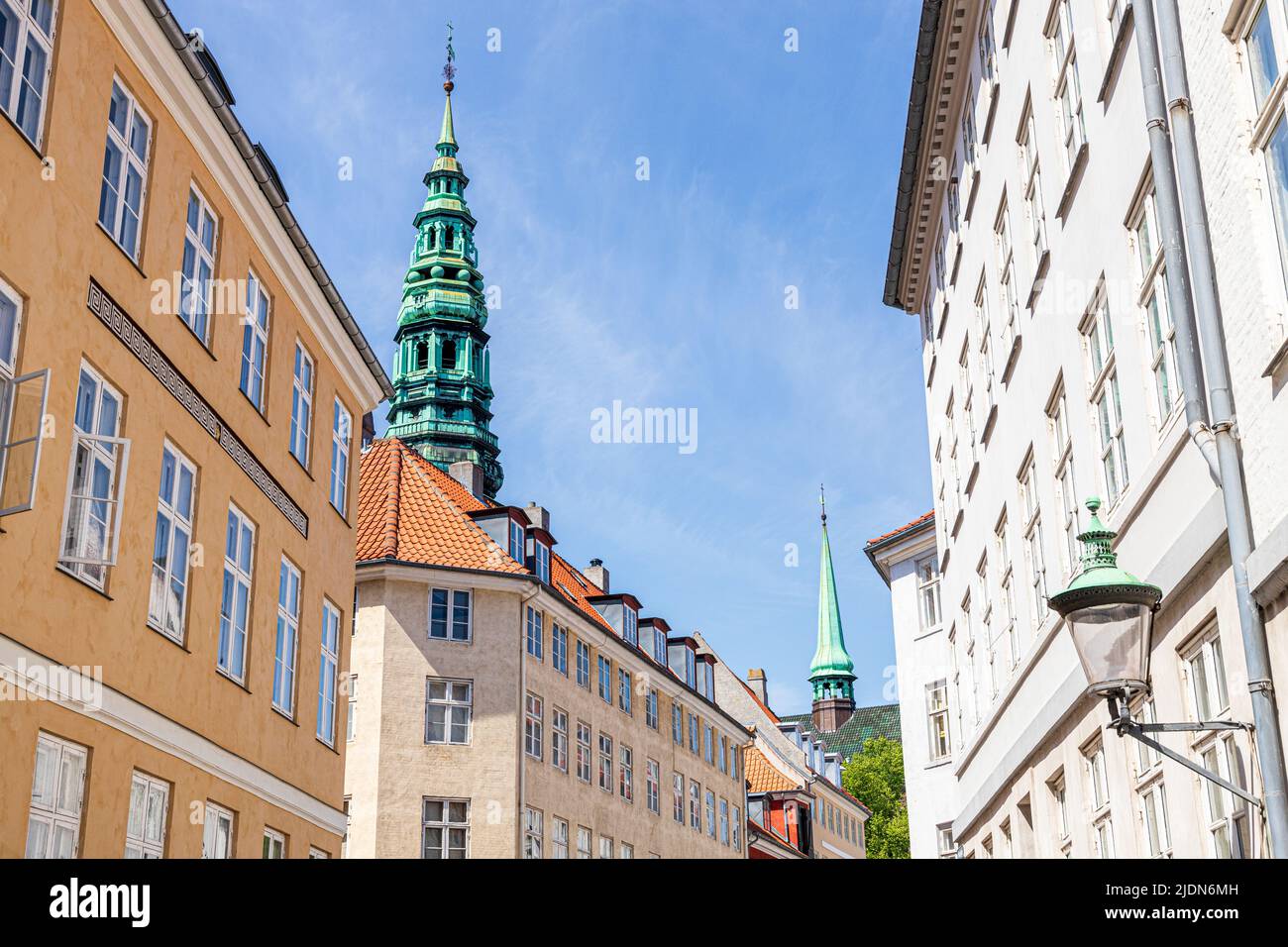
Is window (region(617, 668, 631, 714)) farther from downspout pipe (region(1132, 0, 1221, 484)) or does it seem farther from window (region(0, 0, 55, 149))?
downspout pipe (region(1132, 0, 1221, 484))

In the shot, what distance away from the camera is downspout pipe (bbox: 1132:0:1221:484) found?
10711 millimetres

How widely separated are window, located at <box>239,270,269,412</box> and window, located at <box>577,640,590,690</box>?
25.9 meters

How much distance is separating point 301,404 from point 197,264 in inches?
177

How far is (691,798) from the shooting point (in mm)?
52781

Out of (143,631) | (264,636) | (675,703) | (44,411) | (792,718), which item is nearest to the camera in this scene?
(44,411)

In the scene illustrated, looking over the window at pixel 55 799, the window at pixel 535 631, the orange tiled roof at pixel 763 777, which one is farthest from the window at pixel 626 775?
the window at pixel 55 799

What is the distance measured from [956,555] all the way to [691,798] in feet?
97.8

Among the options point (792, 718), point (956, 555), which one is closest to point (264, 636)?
point (956, 555)

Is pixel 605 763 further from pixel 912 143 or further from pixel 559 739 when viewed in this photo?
pixel 912 143

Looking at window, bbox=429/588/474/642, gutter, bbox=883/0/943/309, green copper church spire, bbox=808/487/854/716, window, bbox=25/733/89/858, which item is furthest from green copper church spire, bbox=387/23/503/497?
green copper church spire, bbox=808/487/854/716

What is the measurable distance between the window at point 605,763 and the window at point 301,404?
986 inches

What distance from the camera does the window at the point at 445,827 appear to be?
122 ft

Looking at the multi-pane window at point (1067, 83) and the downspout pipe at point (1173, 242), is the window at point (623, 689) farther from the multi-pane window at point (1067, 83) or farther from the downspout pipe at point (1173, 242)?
the downspout pipe at point (1173, 242)

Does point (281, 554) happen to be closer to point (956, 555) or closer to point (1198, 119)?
point (956, 555)
